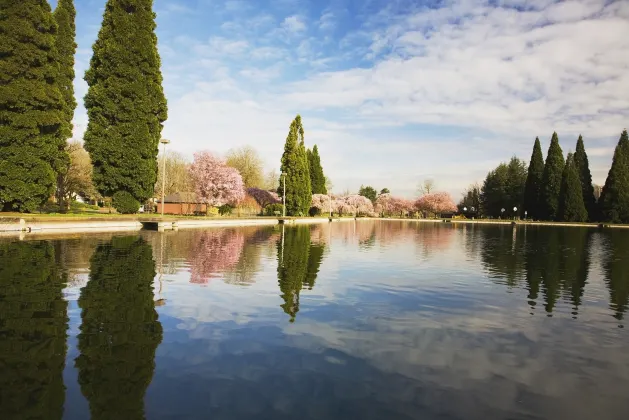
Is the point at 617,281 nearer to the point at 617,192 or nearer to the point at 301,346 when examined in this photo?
the point at 301,346

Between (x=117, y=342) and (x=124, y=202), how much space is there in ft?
91.1

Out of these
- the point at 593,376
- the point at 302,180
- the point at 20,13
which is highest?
the point at 20,13

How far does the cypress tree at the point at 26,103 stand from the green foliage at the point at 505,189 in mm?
74389

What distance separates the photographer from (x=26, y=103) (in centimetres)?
2422

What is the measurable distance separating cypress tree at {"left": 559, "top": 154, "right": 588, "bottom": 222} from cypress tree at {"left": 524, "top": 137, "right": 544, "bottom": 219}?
525cm

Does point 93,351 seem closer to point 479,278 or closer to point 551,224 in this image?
point 479,278

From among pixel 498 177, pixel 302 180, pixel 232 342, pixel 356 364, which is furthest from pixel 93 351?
pixel 498 177

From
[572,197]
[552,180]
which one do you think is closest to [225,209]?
[552,180]

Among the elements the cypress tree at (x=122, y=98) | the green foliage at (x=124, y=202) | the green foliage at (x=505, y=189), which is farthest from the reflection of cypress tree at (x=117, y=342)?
the green foliage at (x=505, y=189)

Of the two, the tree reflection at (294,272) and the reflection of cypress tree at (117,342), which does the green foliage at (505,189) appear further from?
the reflection of cypress tree at (117,342)

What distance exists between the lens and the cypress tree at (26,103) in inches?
932

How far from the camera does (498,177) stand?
82.9m

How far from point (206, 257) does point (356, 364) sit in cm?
1015

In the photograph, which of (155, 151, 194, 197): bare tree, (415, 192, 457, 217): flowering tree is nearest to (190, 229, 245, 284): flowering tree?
(155, 151, 194, 197): bare tree
